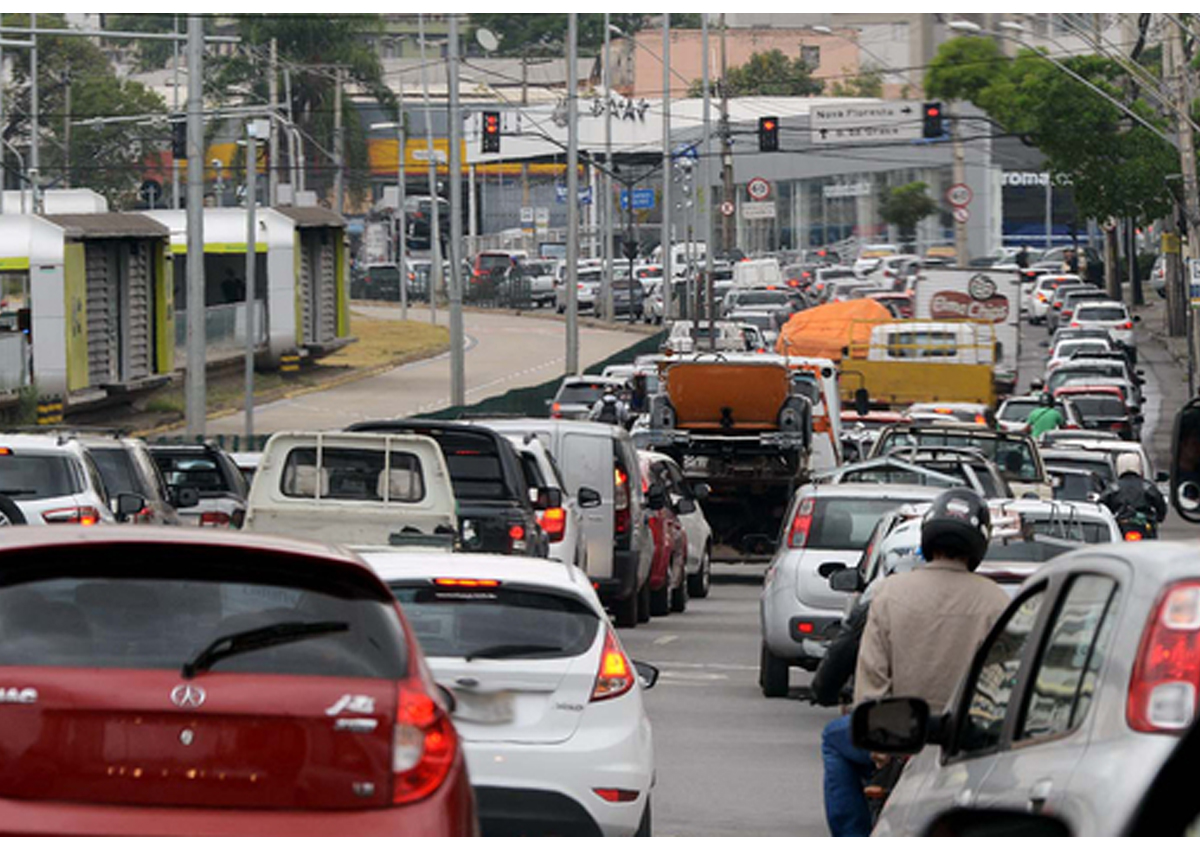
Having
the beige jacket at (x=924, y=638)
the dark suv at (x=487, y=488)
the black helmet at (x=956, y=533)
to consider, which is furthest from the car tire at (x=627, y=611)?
the beige jacket at (x=924, y=638)

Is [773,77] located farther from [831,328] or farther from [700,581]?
[700,581]

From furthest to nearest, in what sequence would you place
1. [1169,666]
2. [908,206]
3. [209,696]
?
[908,206]
[209,696]
[1169,666]

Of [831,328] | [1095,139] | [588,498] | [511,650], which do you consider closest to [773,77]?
[1095,139]

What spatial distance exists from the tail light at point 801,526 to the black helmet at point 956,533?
9.06 m

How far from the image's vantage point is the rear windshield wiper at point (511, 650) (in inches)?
379

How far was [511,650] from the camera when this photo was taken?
966 cm

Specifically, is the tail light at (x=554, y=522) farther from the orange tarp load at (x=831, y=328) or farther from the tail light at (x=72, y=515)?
the orange tarp load at (x=831, y=328)

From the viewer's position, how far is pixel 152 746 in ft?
21.2

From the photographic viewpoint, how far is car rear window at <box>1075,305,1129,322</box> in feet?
236

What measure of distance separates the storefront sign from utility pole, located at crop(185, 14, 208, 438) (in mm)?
27787

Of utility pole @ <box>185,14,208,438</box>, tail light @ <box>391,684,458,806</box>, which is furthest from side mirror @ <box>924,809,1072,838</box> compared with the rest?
utility pole @ <box>185,14,208,438</box>

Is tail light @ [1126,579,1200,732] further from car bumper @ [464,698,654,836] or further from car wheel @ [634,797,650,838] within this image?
car wheel @ [634,797,650,838]

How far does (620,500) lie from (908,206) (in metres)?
87.3

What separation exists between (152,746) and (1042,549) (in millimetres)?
8478
